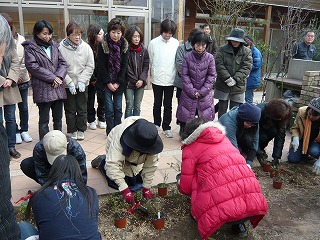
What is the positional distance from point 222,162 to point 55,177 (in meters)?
1.17

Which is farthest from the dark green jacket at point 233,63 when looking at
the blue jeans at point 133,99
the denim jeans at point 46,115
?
the denim jeans at point 46,115

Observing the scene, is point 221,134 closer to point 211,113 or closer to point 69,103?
point 211,113

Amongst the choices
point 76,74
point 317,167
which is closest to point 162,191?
point 317,167

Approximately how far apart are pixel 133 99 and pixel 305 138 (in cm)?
236

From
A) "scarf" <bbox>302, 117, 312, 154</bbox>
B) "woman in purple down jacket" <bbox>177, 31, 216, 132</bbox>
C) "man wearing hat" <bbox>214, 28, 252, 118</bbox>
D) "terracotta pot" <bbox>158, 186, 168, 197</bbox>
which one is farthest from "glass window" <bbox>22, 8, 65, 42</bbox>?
"scarf" <bbox>302, 117, 312, 154</bbox>

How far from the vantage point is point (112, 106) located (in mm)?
4352

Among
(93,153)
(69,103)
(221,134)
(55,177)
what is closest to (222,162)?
(221,134)

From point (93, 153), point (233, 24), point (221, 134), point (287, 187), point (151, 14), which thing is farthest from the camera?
point (233, 24)

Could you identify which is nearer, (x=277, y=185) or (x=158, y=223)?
(x=158, y=223)

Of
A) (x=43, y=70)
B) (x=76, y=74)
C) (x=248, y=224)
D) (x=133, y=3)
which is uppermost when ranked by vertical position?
(x=133, y=3)

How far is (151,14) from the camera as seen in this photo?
8.23 m

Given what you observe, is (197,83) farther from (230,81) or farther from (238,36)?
(238,36)

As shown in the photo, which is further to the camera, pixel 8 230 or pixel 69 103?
pixel 69 103

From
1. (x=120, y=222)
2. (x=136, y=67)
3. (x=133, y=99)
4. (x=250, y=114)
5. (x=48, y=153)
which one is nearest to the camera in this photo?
(x=120, y=222)
